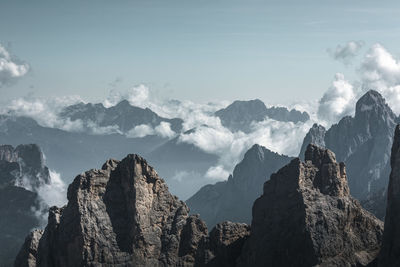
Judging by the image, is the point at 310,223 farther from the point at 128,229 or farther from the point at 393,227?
the point at 128,229

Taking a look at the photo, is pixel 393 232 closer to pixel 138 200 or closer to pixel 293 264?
pixel 293 264

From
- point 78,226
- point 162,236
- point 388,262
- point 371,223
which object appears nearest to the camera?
point 388,262

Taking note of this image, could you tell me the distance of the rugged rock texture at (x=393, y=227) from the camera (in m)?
89.3

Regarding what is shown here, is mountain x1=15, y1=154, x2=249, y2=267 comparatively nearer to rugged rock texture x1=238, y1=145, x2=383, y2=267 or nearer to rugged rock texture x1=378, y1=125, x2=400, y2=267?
rugged rock texture x1=238, y1=145, x2=383, y2=267

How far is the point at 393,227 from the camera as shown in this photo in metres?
91.2

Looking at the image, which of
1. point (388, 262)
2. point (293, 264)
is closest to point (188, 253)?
point (293, 264)

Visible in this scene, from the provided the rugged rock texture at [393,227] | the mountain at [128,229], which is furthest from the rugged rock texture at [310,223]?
the rugged rock texture at [393,227]

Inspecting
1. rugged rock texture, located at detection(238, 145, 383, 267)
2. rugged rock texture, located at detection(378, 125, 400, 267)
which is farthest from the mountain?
rugged rock texture, located at detection(378, 125, 400, 267)

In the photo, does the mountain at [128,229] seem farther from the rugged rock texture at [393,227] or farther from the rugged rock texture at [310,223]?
the rugged rock texture at [393,227]

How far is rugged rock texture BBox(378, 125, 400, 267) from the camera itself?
89312 millimetres

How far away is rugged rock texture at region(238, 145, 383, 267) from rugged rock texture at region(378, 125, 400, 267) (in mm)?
12752

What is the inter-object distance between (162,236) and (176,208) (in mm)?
7921

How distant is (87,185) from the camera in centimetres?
12850

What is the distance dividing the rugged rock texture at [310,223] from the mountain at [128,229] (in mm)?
9721
